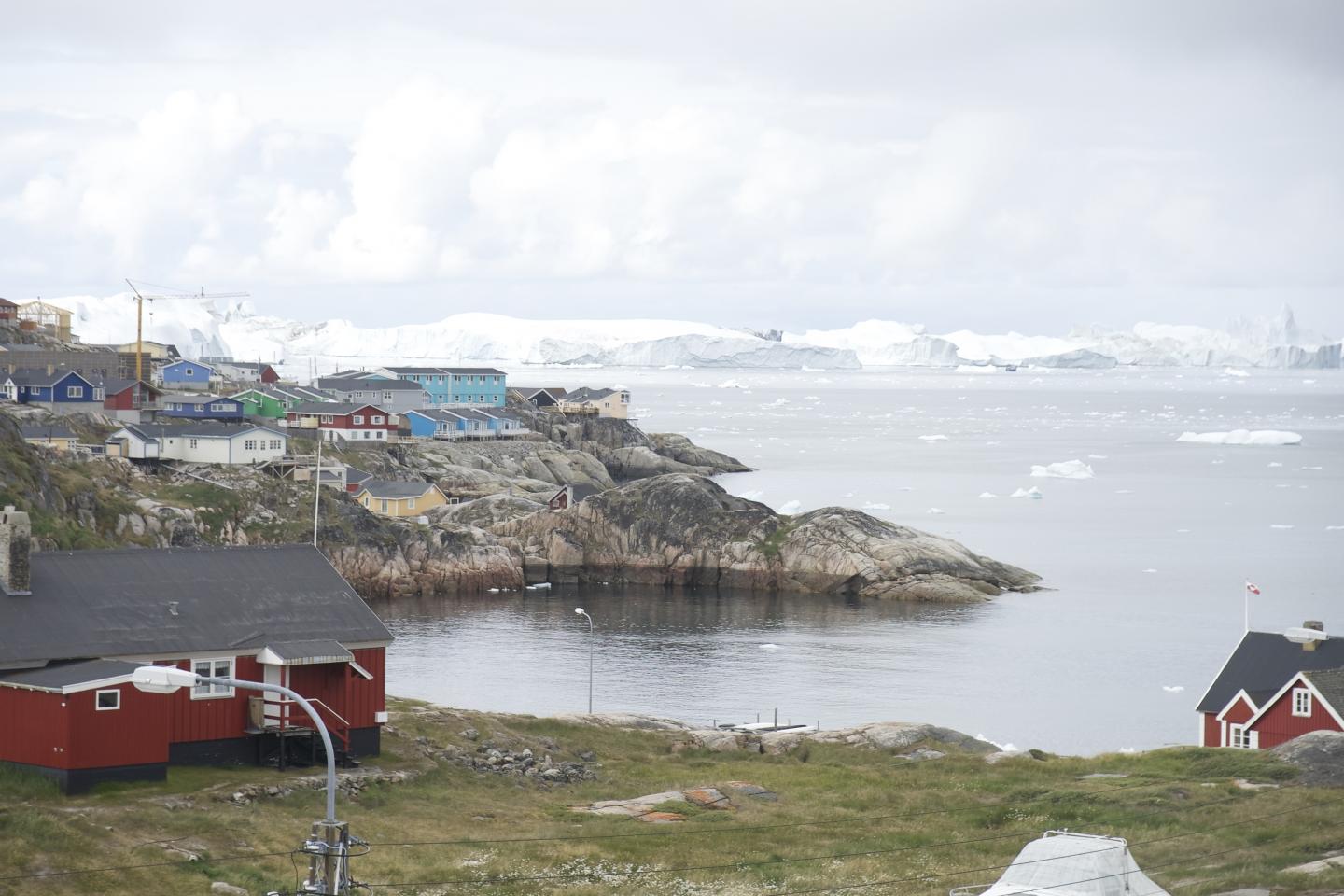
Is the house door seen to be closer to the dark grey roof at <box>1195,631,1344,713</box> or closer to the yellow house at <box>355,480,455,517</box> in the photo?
the dark grey roof at <box>1195,631,1344,713</box>

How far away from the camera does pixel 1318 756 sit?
3112 centimetres

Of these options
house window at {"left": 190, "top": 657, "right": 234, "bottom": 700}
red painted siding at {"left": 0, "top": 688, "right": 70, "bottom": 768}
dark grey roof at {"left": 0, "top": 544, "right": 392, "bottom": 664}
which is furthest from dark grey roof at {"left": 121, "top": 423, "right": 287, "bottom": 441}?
red painted siding at {"left": 0, "top": 688, "right": 70, "bottom": 768}

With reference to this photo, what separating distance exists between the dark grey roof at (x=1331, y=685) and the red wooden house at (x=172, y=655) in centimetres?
1980

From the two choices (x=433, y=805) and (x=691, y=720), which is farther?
(x=691, y=720)

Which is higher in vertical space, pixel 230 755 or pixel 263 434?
pixel 263 434

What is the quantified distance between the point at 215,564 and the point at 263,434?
5584 cm

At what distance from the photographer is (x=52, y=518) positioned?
54.4 meters

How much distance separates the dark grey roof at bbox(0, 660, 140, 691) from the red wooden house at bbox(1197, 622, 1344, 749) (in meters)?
23.7

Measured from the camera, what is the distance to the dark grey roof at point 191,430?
3223 inches

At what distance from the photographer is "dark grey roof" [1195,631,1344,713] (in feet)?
121

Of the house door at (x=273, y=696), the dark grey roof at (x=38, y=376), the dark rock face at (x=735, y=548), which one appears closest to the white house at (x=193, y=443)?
Result: the dark grey roof at (x=38, y=376)

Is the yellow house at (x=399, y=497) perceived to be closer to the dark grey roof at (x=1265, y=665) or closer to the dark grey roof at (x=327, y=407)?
the dark grey roof at (x=327, y=407)

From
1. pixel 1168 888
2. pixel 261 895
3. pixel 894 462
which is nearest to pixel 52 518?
pixel 261 895

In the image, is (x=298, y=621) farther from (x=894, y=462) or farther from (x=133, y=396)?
(x=894, y=462)
